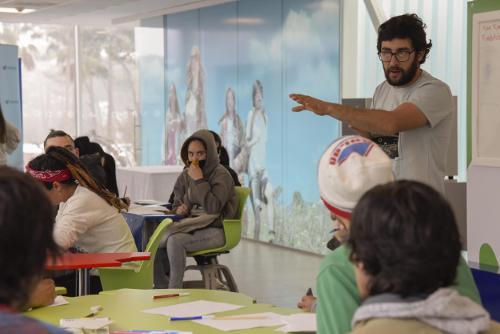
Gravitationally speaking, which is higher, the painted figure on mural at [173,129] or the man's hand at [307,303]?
the painted figure on mural at [173,129]

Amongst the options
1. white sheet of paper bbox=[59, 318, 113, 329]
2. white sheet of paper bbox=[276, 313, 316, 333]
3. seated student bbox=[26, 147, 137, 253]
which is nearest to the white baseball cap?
white sheet of paper bbox=[276, 313, 316, 333]

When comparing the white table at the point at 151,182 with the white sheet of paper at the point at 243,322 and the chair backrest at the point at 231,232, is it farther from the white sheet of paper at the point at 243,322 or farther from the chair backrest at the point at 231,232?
the white sheet of paper at the point at 243,322

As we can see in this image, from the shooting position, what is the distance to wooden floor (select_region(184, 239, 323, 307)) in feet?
24.5

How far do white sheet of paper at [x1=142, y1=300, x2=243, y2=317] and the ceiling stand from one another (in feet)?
26.6

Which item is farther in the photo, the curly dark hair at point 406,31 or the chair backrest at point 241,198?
the chair backrest at point 241,198

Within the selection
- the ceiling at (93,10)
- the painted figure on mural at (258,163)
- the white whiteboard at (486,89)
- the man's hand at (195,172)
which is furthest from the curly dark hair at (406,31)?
the ceiling at (93,10)

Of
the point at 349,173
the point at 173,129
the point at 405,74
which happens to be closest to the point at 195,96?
the point at 173,129

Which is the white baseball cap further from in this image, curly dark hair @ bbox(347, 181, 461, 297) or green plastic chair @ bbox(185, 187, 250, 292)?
green plastic chair @ bbox(185, 187, 250, 292)

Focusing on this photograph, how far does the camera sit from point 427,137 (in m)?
3.81

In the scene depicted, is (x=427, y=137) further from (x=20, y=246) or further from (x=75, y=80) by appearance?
(x=75, y=80)

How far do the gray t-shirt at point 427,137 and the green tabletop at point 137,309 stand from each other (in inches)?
36.7

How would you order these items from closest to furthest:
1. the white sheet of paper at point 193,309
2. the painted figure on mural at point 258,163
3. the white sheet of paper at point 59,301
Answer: the white sheet of paper at point 193,309 < the white sheet of paper at point 59,301 < the painted figure on mural at point 258,163

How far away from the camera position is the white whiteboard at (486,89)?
18.8ft

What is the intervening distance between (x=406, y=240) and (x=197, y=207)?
5.53 metres
